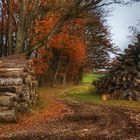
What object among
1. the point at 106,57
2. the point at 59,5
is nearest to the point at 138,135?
the point at 59,5

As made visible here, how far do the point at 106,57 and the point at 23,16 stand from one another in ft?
95.8

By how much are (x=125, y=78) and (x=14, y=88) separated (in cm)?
838

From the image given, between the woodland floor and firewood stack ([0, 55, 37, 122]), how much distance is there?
44 centimetres

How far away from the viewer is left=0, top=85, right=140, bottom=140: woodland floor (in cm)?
1300

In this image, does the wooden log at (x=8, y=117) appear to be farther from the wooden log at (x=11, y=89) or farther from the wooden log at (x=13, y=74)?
the wooden log at (x=13, y=74)

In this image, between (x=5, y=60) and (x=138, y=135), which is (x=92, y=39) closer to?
(x=5, y=60)

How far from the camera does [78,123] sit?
15.4 metres

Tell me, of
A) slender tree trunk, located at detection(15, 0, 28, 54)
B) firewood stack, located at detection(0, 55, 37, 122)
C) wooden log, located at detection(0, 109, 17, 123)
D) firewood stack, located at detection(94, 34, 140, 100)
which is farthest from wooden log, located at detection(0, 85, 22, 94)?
slender tree trunk, located at detection(15, 0, 28, 54)

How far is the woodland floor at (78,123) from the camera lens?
13000mm

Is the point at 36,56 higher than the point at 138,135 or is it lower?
higher

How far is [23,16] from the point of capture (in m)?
27.4

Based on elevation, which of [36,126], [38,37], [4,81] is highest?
[38,37]

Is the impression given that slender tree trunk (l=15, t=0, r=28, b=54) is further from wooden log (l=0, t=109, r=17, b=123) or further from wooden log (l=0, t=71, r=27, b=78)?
wooden log (l=0, t=109, r=17, b=123)

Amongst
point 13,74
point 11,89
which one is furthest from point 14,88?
point 13,74
